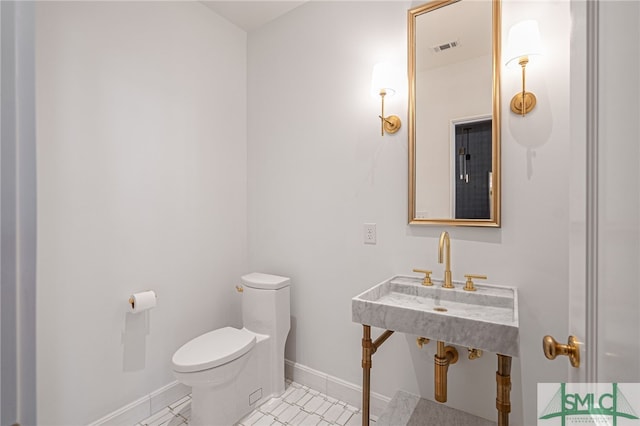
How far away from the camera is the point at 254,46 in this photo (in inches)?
93.0

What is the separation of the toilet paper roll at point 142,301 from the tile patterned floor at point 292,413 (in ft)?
2.18

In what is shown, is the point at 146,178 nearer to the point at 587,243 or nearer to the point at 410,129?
the point at 410,129

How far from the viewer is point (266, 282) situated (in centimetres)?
198

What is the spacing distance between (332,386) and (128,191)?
169 centimetres

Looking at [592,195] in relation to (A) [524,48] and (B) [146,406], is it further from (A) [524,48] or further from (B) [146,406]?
(B) [146,406]

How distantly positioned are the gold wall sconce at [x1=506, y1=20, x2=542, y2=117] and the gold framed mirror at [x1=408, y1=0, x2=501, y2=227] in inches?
3.6

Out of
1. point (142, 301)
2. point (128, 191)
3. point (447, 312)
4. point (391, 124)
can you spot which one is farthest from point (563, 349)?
point (128, 191)

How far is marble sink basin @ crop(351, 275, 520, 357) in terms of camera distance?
109 centimetres

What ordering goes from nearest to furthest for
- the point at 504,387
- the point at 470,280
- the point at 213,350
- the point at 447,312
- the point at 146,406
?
1. the point at 504,387
2. the point at 447,312
3. the point at 470,280
4. the point at 213,350
5. the point at 146,406

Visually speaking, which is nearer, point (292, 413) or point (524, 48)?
point (524, 48)

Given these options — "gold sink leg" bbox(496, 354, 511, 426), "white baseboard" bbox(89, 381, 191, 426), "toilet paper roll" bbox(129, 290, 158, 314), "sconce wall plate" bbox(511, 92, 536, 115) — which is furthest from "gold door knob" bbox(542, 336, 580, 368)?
"white baseboard" bbox(89, 381, 191, 426)

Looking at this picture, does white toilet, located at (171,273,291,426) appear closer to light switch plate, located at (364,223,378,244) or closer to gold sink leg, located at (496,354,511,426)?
light switch plate, located at (364,223,378,244)

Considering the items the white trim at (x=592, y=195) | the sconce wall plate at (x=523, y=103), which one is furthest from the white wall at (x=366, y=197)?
the white trim at (x=592, y=195)

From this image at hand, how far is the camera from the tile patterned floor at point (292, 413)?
1.75 m
